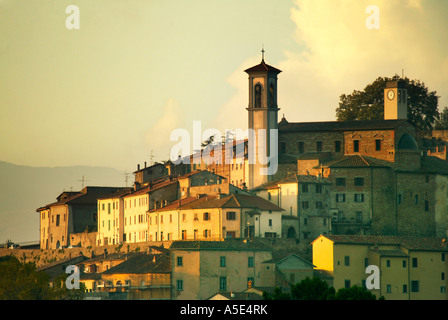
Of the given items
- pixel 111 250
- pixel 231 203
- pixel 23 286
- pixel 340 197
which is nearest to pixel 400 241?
pixel 340 197

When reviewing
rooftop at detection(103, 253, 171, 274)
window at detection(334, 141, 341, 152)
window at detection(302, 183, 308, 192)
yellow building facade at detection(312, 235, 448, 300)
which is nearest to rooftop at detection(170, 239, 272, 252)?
rooftop at detection(103, 253, 171, 274)

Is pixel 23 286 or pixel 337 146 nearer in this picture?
pixel 23 286

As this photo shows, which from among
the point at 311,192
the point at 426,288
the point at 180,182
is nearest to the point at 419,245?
the point at 426,288

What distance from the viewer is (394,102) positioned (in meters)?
92.8

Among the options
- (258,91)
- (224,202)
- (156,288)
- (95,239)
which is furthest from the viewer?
(95,239)

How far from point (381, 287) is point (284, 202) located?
385 inches

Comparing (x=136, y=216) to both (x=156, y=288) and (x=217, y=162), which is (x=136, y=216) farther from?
(x=156, y=288)

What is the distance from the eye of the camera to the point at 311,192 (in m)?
80.9

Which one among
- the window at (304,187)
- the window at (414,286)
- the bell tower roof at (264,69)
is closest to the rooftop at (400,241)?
the window at (414,286)

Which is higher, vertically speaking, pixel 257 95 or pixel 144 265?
pixel 257 95

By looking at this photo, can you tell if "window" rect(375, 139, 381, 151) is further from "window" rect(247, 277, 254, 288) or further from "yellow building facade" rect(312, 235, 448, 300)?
"window" rect(247, 277, 254, 288)

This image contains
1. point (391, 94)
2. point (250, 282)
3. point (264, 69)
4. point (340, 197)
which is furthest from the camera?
point (391, 94)

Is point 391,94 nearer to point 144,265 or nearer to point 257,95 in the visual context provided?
point 257,95

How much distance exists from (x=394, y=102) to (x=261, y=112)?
11032 mm
